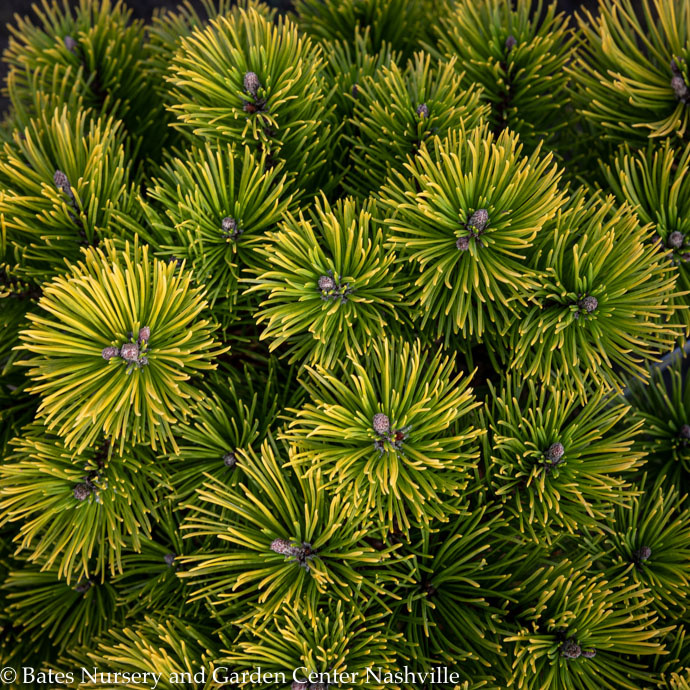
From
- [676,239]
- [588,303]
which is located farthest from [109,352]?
[676,239]

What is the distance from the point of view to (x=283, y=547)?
40cm

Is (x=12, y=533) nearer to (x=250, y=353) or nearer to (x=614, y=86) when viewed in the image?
(x=250, y=353)

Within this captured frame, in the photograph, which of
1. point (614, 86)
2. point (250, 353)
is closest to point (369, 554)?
point (250, 353)

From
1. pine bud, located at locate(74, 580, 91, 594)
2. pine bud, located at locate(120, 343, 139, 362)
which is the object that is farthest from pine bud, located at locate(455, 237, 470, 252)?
pine bud, located at locate(74, 580, 91, 594)

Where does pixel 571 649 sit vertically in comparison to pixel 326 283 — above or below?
below

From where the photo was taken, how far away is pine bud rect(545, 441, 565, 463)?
42 cm

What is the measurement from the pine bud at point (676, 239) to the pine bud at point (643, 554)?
24 centimetres

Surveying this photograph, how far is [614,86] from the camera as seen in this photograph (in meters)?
0.50

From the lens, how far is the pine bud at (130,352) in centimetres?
40

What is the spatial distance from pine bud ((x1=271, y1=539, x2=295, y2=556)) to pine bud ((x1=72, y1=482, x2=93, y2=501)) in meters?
0.15

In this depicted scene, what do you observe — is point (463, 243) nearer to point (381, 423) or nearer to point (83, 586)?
point (381, 423)

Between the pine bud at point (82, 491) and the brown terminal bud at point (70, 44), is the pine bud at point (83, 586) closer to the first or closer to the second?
the pine bud at point (82, 491)

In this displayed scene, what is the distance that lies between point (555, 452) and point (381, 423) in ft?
0.44

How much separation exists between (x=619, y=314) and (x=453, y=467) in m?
0.17
